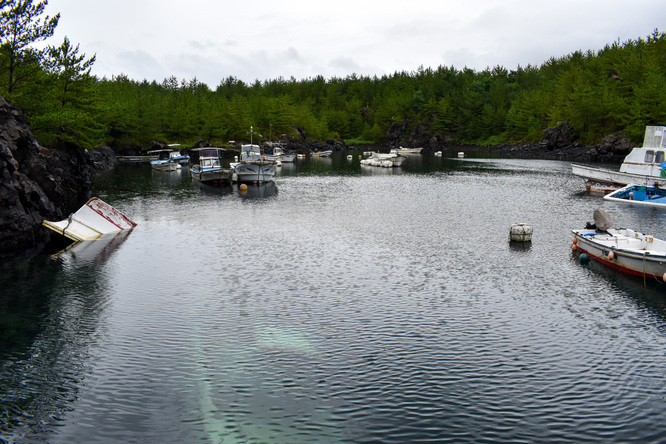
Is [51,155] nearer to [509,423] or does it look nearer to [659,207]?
[509,423]

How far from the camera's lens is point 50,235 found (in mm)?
42562

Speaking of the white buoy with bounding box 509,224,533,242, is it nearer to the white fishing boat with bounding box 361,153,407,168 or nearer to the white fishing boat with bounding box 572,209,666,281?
the white fishing boat with bounding box 572,209,666,281

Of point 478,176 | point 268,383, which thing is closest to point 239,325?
point 268,383

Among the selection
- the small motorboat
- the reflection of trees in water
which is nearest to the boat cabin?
the small motorboat

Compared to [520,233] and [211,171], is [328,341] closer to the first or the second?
[520,233]

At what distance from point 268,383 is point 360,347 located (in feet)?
14.6

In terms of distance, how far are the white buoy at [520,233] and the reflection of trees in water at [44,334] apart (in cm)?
2834

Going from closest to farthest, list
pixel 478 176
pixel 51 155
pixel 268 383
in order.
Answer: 1. pixel 268 383
2. pixel 51 155
3. pixel 478 176

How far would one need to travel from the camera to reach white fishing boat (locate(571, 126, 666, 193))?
70.1 m

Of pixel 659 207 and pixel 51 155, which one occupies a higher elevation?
pixel 51 155

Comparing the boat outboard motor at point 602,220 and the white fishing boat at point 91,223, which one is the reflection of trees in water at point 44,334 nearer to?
the white fishing boat at point 91,223

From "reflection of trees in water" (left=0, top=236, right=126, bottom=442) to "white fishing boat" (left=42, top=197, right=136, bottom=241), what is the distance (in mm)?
4767

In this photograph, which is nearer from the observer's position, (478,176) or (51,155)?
(51,155)

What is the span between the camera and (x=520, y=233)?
1563 inches
